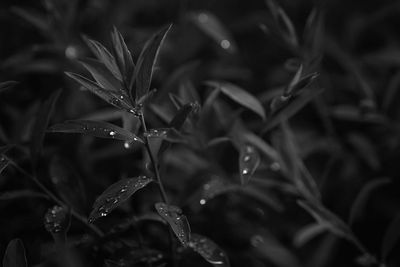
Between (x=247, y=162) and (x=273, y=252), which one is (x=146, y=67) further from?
(x=273, y=252)

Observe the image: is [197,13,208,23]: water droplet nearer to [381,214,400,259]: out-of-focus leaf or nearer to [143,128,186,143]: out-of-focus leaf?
[143,128,186,143]: out-of-focus leaf

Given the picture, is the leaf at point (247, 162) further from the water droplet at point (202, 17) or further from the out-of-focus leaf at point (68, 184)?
the water droplet at point (202, 17)

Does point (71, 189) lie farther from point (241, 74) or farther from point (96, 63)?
point (241, 74)

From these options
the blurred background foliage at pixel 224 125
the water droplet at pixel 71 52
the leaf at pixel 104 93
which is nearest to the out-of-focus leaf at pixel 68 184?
the blurred background foliage at pixel 224 125

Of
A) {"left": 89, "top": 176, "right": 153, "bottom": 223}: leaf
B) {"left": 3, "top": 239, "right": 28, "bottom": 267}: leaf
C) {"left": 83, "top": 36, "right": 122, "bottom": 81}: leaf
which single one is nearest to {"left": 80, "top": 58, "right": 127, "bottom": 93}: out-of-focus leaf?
{"left": 83, "top": 36, "right": 122, "bottom": 81}: leaf

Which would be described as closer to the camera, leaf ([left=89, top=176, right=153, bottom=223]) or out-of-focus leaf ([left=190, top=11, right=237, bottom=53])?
leaf ([left=89, top=176, right=153, bottom=223])
